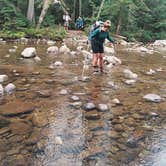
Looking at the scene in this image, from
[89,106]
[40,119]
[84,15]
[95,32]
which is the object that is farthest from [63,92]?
[84,15]

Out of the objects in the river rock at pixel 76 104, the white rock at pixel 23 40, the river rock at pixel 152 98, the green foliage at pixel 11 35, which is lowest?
the white rock at pixel 23 40

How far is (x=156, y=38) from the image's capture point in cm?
3709

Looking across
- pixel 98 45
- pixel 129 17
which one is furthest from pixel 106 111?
pixel 129 17

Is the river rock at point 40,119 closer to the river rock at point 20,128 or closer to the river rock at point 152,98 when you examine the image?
the river rock at point 20,128

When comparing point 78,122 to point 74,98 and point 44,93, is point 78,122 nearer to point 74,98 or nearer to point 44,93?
point 74,98

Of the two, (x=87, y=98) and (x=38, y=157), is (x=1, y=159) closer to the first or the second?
(x=38, y=157)

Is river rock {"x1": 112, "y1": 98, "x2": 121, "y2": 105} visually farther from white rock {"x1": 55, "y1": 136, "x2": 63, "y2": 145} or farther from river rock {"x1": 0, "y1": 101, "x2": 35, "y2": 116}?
white rock {"x1": 55, "y1": 136, "x2": 63, "y2": 145}

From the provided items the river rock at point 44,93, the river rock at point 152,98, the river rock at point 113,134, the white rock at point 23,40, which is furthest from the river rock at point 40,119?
the white rock at point 23,40

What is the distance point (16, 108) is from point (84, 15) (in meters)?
29.2

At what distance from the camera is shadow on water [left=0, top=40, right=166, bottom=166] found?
18.2ft

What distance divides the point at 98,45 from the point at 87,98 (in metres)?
3.70

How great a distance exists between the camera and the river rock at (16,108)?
7344 millimetres

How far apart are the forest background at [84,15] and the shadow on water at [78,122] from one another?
13849 millimetres

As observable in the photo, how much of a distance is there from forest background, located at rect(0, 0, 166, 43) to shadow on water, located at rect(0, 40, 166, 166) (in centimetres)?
1385
